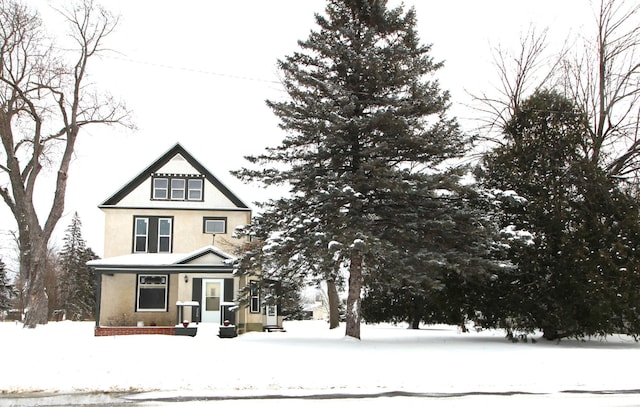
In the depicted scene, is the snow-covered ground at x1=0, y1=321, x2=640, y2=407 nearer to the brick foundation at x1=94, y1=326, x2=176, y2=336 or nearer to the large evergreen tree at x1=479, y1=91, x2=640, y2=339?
the large evergreen tree at x1=479, y1=91, x2=640, y2=339

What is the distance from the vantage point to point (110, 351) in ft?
48.3

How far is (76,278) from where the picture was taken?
59094 mm

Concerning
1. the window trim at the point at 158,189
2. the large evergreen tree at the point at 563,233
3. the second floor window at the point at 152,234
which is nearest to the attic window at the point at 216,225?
the second floor window at the point at 152,234

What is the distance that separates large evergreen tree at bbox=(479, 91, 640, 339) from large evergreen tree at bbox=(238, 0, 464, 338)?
317cm

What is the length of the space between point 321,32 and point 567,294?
38.2ft

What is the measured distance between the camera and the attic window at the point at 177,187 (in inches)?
1117

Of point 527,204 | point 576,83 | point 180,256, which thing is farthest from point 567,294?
point 180,256

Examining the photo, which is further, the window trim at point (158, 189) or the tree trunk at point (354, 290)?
the window trim at point (158, 189)

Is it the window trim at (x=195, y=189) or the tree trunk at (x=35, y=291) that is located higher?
the window trim at (x=195, y=189)

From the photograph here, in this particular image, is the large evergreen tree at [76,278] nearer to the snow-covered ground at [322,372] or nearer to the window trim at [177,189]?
the window trim at [177,189]

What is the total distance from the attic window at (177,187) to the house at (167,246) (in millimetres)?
48

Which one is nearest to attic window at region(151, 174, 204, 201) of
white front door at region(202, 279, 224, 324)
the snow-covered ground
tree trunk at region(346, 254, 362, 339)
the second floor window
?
the second floor window

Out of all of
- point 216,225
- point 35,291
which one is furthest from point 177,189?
point 35,291

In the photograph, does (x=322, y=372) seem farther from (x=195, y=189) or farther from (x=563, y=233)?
(x=195, y=189)
